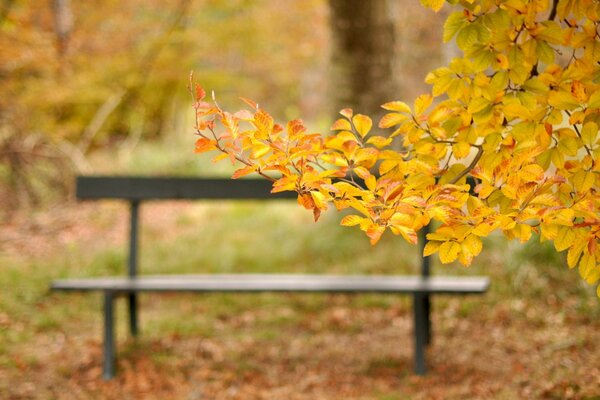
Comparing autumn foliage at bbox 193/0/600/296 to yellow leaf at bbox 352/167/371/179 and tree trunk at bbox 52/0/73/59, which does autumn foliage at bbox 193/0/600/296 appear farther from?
tree trunk at bbox 52/0/73/59

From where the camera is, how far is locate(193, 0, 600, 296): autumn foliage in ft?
6.57

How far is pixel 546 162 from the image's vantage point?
218cm

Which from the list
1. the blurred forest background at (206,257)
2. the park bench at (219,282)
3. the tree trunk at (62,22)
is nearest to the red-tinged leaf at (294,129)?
the park bench at (219,282)

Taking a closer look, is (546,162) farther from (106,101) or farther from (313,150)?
(106,101)

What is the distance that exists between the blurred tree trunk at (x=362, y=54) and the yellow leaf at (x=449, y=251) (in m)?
4.67

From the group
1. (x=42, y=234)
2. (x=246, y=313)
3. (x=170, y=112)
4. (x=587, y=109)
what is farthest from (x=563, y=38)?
(x=170, y=112)

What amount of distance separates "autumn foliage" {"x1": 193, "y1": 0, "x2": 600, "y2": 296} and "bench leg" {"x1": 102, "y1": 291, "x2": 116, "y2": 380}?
7.00 feet

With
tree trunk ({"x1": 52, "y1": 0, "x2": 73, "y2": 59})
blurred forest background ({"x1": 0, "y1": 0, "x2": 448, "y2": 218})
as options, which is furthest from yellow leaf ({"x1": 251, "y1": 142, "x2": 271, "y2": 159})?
tree trunk ({"x1": 52, "y1": 0, "x2": 73, "y2": 59})

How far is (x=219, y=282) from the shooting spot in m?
4.22

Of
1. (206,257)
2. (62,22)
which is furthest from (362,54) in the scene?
(62,22)

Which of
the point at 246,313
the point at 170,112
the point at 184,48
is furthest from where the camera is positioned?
the point at 170,112

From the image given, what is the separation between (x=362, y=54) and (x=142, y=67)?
4.01 m

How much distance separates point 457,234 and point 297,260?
435 cm

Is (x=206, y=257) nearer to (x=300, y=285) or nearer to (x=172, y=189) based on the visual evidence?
(x=172, y=189)
